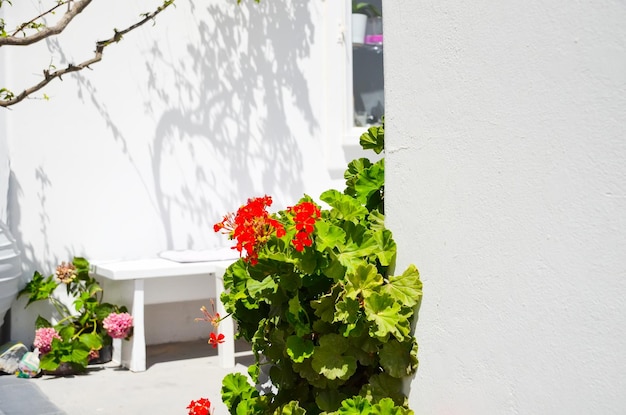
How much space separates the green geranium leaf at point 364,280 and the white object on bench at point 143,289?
6.74 ft

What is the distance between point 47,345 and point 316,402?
228 centimetres

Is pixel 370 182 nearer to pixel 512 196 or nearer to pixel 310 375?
pixel 310 375

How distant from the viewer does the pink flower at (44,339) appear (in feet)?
13.3

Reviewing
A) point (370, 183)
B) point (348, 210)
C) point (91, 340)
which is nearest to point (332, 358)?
point (348, 210)

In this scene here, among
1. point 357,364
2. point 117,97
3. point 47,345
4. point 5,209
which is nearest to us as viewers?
point 357,364

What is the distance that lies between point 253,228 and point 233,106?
9.79 feet

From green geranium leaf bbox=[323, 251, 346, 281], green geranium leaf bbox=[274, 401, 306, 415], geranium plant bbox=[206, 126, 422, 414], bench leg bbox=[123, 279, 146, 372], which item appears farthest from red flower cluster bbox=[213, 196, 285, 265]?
bench leg bbox=[123, 279, 146, 372]

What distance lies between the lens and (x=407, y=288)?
2164mm

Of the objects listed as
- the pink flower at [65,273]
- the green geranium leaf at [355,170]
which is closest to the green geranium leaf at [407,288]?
the green geranium leaf at [355,170]

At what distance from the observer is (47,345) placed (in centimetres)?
409

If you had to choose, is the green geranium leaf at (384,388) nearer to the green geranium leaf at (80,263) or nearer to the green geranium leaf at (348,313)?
the green geranium leaf at (348,313)

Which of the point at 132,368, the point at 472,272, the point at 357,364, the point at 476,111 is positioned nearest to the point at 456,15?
the point at 476,111

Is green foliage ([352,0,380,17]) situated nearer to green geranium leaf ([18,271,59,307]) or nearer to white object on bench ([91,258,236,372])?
white object on bench ([91,258,236,372])

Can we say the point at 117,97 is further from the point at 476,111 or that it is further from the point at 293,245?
the point at 476,111
